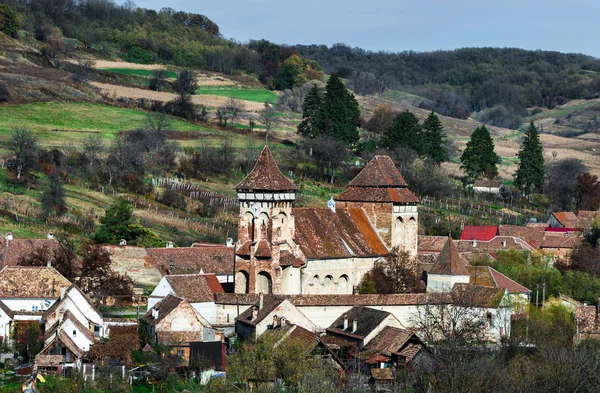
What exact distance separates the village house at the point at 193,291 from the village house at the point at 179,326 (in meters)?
2.85

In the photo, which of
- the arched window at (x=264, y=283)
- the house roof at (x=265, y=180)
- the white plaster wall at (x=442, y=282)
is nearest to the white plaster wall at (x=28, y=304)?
the arched window at (x=264, y=283)

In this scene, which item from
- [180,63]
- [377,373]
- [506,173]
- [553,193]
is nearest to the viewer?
[377,373]

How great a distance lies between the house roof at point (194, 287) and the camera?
61500 millimetres

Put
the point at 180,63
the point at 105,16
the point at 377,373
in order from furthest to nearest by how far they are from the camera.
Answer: the point at 105,16 < the point at 180,63 < the point at 377,373

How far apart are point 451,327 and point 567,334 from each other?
5536 mm

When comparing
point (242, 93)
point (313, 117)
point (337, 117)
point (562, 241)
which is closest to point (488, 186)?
point (337, 117)

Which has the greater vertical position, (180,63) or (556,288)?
(180,63)

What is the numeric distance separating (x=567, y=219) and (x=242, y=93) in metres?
57.8

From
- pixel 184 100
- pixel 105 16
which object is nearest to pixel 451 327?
pixel 184 100

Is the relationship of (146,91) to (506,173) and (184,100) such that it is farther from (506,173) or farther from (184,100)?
(506,173)

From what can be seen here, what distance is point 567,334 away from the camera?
197ft

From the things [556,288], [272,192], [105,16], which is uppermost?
[105,16]

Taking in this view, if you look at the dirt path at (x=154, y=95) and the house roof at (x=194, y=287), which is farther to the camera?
the dirt path at (x=154, y=95)

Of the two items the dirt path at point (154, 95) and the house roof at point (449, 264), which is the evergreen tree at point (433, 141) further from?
the house roof at point (449, 264)
